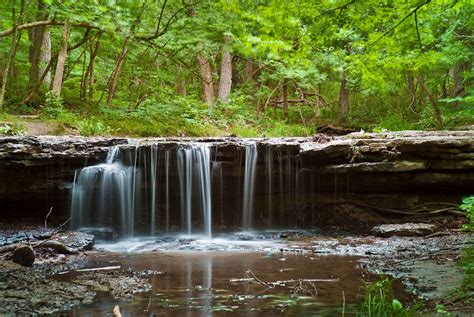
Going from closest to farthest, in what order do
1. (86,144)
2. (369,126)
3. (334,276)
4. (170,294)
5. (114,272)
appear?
(170,294) → (334,276) → (114,272) → (86,144) → (369,126)

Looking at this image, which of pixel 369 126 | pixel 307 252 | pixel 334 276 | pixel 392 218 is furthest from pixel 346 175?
pixel 369 126

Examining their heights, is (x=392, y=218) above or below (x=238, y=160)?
below

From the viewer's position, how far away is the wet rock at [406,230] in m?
9.11

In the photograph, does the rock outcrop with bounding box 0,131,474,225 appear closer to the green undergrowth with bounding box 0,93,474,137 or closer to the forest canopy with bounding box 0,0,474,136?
the forest canopy with bounding box 0,0,474,136

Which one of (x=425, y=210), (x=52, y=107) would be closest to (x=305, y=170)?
(x=425, y=210)

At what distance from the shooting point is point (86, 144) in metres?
10.4

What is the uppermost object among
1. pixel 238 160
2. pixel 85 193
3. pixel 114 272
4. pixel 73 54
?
pixel 73 54

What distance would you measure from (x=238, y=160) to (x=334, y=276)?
542 cm

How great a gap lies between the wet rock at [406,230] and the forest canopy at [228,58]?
3008 millimetres

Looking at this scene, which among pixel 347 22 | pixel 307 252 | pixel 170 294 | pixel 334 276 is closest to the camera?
pixel 170 294

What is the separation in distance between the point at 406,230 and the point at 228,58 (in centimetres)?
1228

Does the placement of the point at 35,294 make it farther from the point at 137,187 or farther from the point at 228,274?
the point at 137,187

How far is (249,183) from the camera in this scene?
446 inches

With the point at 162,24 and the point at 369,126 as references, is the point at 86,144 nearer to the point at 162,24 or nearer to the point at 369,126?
the point at 162,24
